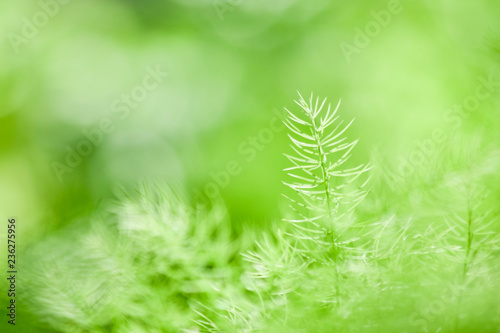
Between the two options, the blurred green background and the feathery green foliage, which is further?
the blurred green background

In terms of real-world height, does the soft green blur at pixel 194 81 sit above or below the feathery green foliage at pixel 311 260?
above

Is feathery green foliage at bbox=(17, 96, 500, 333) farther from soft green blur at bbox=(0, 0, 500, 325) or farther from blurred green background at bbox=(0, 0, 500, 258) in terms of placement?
blurred green background at bbox=(0, 0, 500, 258)

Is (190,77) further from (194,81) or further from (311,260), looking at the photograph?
(311,260)

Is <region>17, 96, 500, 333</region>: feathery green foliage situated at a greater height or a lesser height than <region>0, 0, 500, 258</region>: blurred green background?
lesser

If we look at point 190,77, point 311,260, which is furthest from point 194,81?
point 311,260

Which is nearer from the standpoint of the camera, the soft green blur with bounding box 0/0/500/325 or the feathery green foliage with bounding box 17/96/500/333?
the feathery green foliage with bounding box 17/96/500/333

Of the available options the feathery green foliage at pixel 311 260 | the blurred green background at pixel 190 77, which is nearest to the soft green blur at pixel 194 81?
the blurred green background at pixel 190 77

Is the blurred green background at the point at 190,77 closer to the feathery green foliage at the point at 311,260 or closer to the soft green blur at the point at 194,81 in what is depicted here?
the soft green blur at the point at 194,81

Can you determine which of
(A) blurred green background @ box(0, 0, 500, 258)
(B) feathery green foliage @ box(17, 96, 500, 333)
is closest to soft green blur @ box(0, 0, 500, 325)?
(A) blurred green background @ box(0, 0, 500, 258)
